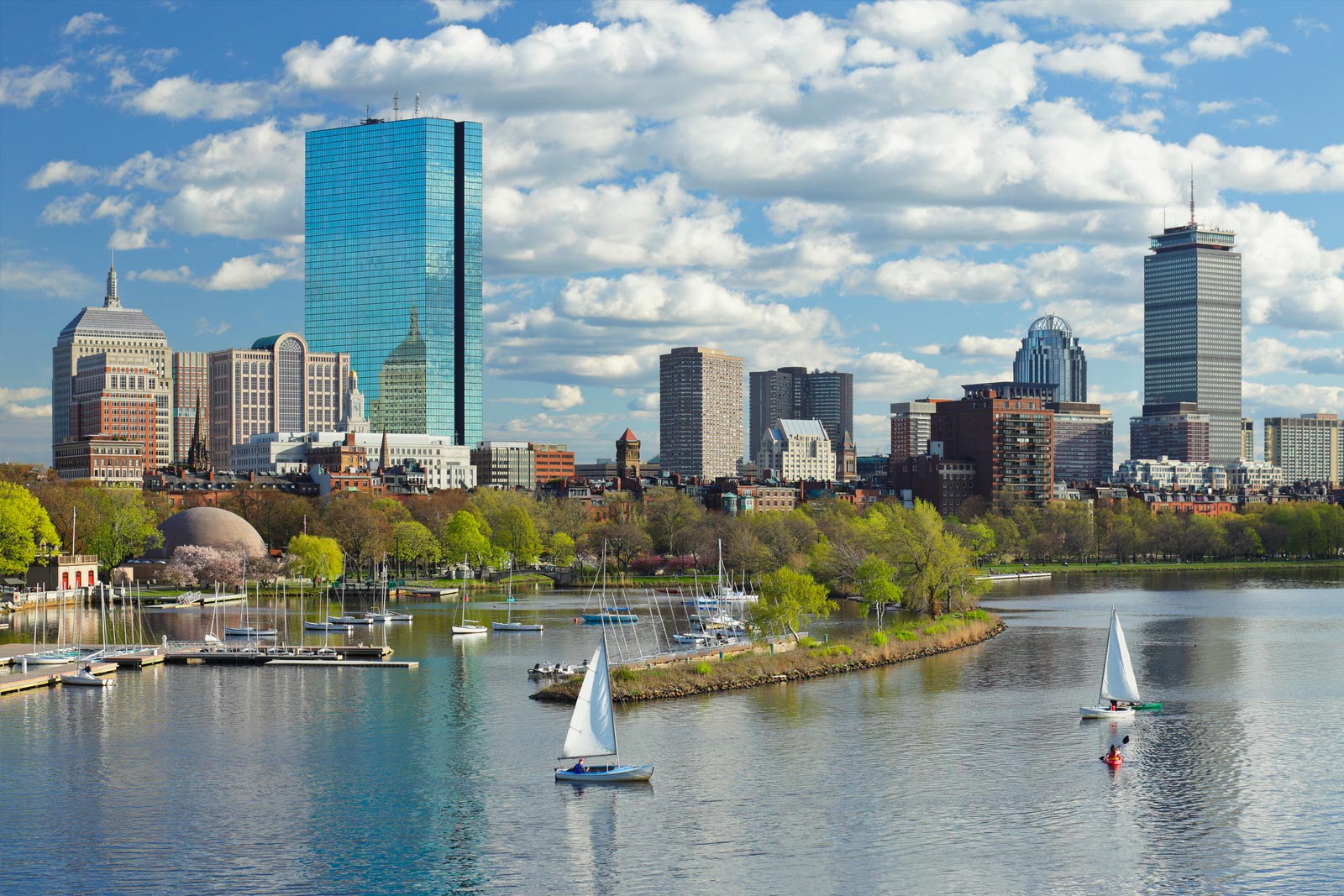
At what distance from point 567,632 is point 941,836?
6679 centimetres

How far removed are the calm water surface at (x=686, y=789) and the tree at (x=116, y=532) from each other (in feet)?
226

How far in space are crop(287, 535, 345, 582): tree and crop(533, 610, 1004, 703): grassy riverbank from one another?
66.9 meters

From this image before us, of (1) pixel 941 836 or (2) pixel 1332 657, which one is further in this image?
(2) pixel 1332 657

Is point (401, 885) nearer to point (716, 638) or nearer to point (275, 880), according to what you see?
point (275, 880)

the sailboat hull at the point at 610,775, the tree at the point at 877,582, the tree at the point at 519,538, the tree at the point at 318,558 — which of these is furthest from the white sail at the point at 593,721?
the tree at the point at 519,538


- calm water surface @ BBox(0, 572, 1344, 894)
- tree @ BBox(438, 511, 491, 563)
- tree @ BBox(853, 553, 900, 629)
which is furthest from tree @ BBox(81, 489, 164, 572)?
tree @ BBox(853, 553, 900, 629)

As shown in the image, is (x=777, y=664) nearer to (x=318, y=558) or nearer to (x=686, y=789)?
(x=686, y=789)

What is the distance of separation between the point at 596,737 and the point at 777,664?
1182 inches

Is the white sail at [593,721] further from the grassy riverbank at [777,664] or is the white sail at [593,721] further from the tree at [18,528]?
the tree at [18,528]

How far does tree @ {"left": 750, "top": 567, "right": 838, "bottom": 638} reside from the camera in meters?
98.1

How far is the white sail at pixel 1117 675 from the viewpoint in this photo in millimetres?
78750

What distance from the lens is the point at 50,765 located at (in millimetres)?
64250

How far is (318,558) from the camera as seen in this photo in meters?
157

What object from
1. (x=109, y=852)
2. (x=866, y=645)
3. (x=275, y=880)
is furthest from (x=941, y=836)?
(x=866, y=645)
